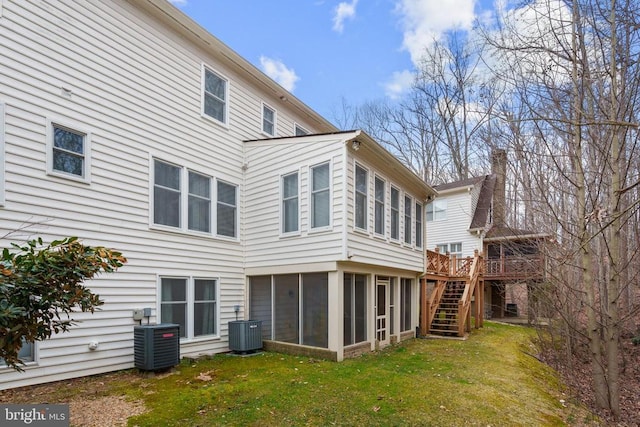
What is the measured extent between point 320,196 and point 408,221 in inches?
170

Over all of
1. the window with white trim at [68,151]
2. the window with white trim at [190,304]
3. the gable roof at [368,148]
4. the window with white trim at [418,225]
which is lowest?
the window with white trim at [190,304]

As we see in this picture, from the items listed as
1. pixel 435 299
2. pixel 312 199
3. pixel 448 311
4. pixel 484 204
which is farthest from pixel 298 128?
pixel 484 204

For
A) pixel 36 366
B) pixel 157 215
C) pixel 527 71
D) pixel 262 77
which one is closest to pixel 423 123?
pixel 262 77

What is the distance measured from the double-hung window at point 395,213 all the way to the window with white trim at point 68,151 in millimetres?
7637

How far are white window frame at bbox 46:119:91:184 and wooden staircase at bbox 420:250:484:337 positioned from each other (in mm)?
10637

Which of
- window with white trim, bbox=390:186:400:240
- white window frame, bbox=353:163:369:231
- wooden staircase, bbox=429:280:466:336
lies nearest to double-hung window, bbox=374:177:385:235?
white window frame, bbox=353:163:369:231

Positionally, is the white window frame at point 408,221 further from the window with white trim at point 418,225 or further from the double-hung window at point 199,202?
the double-hung window at point 199,202

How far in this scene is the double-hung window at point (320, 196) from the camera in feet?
30.1

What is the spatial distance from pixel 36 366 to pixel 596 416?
31.1ft

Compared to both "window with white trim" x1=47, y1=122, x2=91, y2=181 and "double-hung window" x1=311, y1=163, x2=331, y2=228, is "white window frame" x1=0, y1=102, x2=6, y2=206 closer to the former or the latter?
"window with white trim" x1=47, y1=122, x2=91, y2=181

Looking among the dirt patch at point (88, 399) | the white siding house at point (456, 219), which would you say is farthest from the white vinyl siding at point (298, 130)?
the white siding house at point (456, 219)

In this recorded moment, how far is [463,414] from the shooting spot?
19.0 feet

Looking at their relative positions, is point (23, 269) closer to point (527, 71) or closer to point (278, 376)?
point (278, 376)

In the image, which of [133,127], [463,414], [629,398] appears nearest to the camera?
[463,414]
